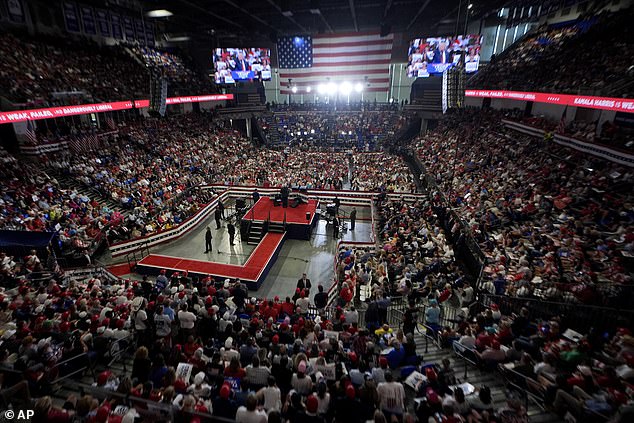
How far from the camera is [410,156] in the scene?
30266 mm

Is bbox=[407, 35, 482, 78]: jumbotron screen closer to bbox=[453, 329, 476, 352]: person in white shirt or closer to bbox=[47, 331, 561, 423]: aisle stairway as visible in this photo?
bbox=[453, 329, 476, 352]: person in white shirt

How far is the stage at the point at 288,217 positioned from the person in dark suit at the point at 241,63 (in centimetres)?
2002

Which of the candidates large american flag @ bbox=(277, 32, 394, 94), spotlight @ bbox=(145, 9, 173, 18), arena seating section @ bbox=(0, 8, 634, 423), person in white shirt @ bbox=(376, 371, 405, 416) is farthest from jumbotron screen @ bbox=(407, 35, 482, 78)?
person in white shirt @ bbox=(376, 371, 405, 416)

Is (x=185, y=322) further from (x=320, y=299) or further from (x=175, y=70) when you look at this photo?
(x=175, y=70)

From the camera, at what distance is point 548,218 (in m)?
12.6

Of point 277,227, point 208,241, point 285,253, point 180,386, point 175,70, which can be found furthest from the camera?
point 175,70

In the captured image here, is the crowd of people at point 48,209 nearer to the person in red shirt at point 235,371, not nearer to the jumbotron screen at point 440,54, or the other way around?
the person in red shirt at point 235,371

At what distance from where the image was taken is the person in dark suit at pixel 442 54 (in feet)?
92.2

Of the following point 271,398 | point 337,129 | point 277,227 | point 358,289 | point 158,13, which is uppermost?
point 158,13

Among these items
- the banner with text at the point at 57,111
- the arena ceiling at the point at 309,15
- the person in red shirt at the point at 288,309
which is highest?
the arena ceiling at the point at 309,15

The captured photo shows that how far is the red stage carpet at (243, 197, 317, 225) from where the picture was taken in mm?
17969

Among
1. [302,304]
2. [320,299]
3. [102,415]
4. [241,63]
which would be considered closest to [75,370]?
[102,415]

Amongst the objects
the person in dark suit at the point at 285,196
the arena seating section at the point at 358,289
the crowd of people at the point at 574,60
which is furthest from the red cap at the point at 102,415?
the crowd of people at the point at 574,60

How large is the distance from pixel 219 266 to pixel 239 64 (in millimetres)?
26754
